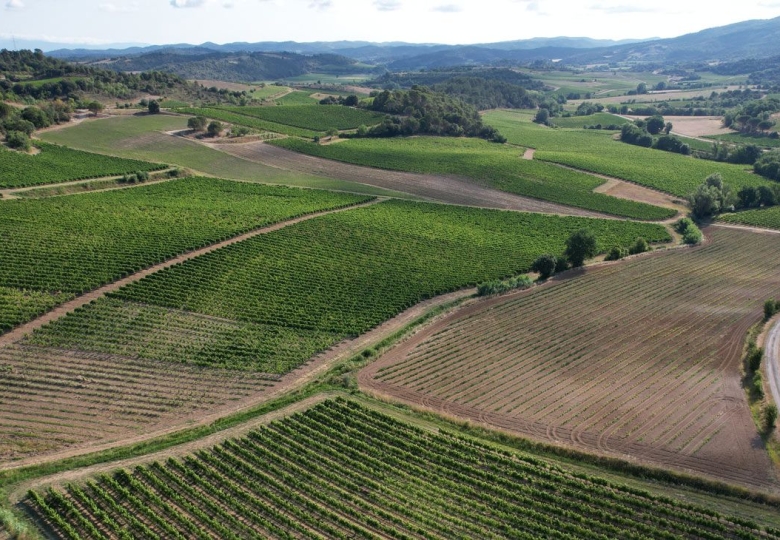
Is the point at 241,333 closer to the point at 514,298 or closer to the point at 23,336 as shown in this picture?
the point at 23,336

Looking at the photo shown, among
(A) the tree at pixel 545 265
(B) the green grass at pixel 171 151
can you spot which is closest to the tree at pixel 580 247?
(A) the tree at pixel 545 265

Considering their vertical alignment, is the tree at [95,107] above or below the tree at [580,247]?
above

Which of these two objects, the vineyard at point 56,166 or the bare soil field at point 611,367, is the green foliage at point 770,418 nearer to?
the bare soil field at point 611,367

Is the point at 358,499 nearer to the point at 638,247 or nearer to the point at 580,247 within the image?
the point at 580,247

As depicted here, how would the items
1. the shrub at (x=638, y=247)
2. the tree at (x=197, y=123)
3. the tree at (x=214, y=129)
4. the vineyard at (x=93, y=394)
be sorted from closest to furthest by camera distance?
the vineyard at (x=93, y=394) → the shrub at (x=638, y=247) → the tree at (x=214, y=129) → the tree at (x=197, y=123)

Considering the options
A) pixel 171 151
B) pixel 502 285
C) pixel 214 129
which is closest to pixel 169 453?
pixel 502 285

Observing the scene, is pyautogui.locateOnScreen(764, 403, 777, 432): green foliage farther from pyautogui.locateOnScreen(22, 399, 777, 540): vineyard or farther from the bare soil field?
pyautogui.locateOnScreen(22, 399, 777, 540): vineyard
